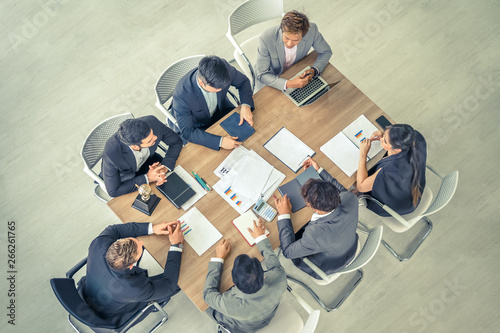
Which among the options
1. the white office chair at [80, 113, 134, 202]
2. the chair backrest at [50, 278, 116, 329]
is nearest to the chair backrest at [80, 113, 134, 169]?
the white office chair at [80, 113, 134, 202]

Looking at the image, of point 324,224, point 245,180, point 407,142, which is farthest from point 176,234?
point 407,142

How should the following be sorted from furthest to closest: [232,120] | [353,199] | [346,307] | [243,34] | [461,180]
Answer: [243,34] → [461,180] → [346,307] → [232,120] → [353,199]

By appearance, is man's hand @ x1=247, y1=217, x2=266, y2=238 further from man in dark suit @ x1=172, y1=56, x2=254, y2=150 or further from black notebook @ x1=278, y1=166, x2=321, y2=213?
man in dark suit @ x1=172, y1=56, x2=254, y2=150

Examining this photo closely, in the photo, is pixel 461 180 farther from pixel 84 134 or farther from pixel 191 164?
pixel 84 134

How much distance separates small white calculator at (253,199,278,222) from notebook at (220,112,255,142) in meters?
0.53

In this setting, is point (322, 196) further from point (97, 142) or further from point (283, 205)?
point (97, 142)

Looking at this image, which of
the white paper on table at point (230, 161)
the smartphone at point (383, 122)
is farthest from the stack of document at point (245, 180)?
the smartphone at point (383, 122)

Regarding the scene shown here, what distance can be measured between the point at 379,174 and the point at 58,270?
9.44 feet

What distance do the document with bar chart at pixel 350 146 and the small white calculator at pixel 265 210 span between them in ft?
1.92

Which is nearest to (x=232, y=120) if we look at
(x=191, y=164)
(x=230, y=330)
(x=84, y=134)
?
(x=191, y=164)

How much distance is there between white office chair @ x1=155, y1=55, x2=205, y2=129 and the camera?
10.3 ft

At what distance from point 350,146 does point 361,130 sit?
0.16 meters

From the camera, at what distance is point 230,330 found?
9.02 ft

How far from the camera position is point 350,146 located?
291 cm
